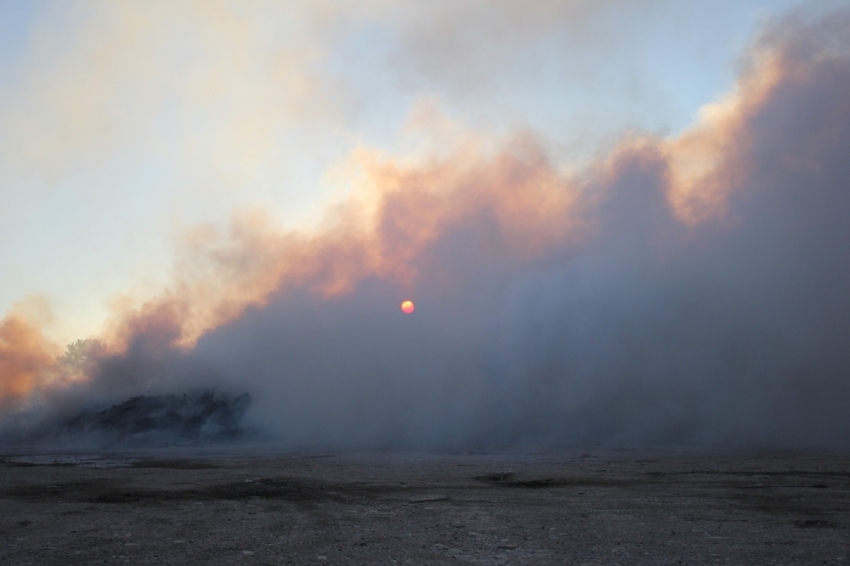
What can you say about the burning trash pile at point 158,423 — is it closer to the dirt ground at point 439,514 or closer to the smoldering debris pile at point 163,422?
the smoldering debris pile at point 163,422

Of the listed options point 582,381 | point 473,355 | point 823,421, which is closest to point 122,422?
point 473,355

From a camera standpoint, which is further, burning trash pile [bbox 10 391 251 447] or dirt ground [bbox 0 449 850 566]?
burning trash pile [bbox 10 391 251 447]

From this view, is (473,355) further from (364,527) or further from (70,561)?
(70,561)

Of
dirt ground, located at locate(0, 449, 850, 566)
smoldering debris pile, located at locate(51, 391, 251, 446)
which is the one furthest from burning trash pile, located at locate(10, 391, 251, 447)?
dirt ground, located at locate(0, 449, 850, 566)

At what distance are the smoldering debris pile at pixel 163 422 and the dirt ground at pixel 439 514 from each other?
66.4 feet

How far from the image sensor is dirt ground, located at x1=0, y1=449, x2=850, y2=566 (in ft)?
24.1

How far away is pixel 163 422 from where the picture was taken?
1583 inches

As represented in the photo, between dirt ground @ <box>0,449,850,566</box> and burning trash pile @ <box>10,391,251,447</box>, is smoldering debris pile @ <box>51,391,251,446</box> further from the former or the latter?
dirt ground @ <box>0,449,850,566</box>

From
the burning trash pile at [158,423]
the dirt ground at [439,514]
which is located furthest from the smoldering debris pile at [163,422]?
the dirt ground at [439,514]

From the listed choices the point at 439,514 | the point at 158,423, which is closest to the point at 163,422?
the point at 158,423

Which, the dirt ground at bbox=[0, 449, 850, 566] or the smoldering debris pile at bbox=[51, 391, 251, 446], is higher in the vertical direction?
the smoldering debris pile at bbox=[51, 391, 251, 446]

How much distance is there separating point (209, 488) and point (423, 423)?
2076cm

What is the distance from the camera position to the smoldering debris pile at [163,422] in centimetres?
3775

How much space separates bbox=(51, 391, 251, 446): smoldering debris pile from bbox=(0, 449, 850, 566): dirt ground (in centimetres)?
2023
